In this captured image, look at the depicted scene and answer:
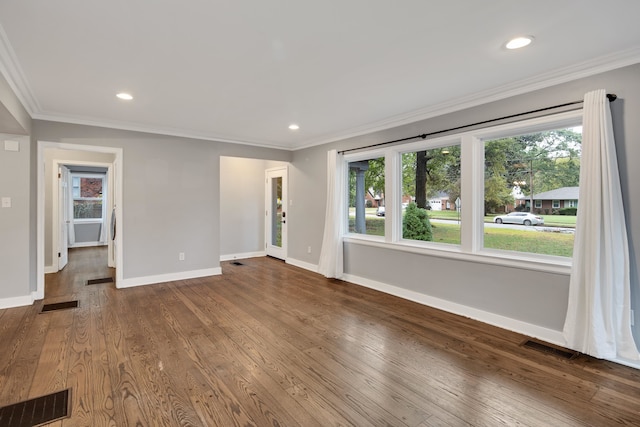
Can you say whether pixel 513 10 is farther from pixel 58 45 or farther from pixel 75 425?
pixel 75 425

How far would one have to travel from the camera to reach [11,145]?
154 inches

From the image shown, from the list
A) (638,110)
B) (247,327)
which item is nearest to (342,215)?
(247,327)

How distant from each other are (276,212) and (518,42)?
569 centimetres

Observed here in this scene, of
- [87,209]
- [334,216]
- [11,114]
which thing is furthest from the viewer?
[87,209]

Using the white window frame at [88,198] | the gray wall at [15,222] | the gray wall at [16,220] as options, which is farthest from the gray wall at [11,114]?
the white window frame at [88,198]

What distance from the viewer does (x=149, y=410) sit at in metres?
2.01

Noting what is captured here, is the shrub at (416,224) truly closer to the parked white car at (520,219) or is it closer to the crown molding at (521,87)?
the parked white car at (520,219)

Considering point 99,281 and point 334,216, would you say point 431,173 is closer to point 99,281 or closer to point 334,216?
point 334,216

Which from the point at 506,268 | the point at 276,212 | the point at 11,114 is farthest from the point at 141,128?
the point at 506,268

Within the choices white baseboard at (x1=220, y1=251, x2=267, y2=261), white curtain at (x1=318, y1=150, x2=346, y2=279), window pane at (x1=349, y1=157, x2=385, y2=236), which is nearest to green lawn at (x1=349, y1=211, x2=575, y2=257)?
window pane at (x1=349, y1=157, x2=385, y2=236)

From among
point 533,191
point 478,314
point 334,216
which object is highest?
point 533,191

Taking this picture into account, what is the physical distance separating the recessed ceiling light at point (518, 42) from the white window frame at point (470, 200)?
0.96m

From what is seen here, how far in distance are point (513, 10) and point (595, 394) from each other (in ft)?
8.69

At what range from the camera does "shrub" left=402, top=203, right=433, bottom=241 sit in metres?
4.38
